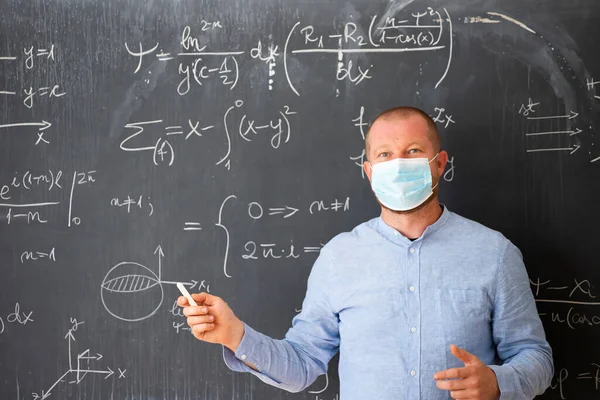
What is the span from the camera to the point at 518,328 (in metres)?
1.75

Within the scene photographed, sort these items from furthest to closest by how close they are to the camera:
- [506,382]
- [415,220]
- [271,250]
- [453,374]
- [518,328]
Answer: [271,250], [415,220], [518,328], [506,382], [453,374]

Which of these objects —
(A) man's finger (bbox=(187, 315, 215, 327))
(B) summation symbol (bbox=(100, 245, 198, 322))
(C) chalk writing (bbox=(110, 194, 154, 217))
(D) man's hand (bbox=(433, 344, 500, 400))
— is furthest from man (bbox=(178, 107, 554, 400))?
(C) chalk writing (bbox=(110, 194, 154, 217))

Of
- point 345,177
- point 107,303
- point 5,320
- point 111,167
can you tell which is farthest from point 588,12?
point 5,320

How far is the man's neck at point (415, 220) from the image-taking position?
1872 mm

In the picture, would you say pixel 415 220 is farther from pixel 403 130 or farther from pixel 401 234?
pixel 403 130

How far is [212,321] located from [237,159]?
2.53ft

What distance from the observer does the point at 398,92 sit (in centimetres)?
220

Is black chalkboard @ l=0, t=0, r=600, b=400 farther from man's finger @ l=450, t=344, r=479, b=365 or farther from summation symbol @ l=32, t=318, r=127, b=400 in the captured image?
→ man's finger @ l=450, t=344, r=479, b=365

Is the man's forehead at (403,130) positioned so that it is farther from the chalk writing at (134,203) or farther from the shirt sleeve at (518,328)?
the chalk writing at (134,203)

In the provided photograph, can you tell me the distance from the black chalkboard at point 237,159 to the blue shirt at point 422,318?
354 mm

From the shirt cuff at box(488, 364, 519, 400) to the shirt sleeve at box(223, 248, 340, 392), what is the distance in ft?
1.82

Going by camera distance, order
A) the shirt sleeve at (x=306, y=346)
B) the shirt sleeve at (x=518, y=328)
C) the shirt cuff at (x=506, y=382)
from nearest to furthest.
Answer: the shirt cuff at (x=506, y=382)
the shirt sleeve at (x=518, y=328)
the shirt sleeve at (x=306, y=346)

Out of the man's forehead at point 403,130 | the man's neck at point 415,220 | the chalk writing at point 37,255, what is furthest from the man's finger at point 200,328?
the chalk writing at point 37,255

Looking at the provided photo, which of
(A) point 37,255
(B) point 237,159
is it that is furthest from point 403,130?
(A) point 37,255
